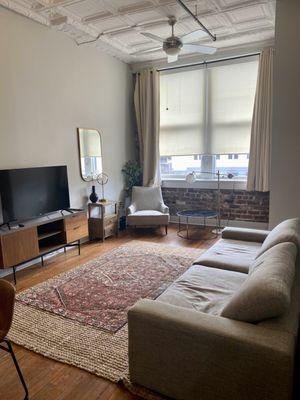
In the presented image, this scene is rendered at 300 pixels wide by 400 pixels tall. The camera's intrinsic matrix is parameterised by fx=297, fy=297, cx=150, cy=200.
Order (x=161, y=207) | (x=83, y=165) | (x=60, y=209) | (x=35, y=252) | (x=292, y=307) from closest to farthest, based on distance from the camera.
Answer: (x=292, y=307) → (x=35, y=252) → (x=60, y=209) → (x=83, y=165) → (x=161, y=207)

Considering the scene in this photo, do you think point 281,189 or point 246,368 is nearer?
point 246,368

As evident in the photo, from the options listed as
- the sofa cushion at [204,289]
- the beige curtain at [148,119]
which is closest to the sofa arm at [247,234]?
the sofa cushion at [204,289]

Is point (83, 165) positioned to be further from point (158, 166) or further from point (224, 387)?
point (224, 387)

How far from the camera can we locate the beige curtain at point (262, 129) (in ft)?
15.7

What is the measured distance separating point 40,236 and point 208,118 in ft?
11.9

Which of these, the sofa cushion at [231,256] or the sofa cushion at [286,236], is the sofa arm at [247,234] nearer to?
the sofa cushion at [231,256]

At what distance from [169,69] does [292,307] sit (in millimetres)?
5181

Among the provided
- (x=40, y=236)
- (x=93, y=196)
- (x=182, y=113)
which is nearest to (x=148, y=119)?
(x=182, y=113)

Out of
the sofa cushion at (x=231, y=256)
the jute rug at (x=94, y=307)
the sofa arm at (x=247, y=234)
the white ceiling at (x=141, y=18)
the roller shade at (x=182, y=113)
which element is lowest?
Result: the jute rug at (x=94, y=307)

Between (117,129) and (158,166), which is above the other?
(117,129)

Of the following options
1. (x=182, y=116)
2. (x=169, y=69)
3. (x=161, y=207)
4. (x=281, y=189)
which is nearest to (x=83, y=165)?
(x=161, y=207)

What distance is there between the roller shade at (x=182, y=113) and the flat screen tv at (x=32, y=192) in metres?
2.49

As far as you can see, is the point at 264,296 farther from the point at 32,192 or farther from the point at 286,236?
the point at 32,192

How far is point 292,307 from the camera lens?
5.18 ft
